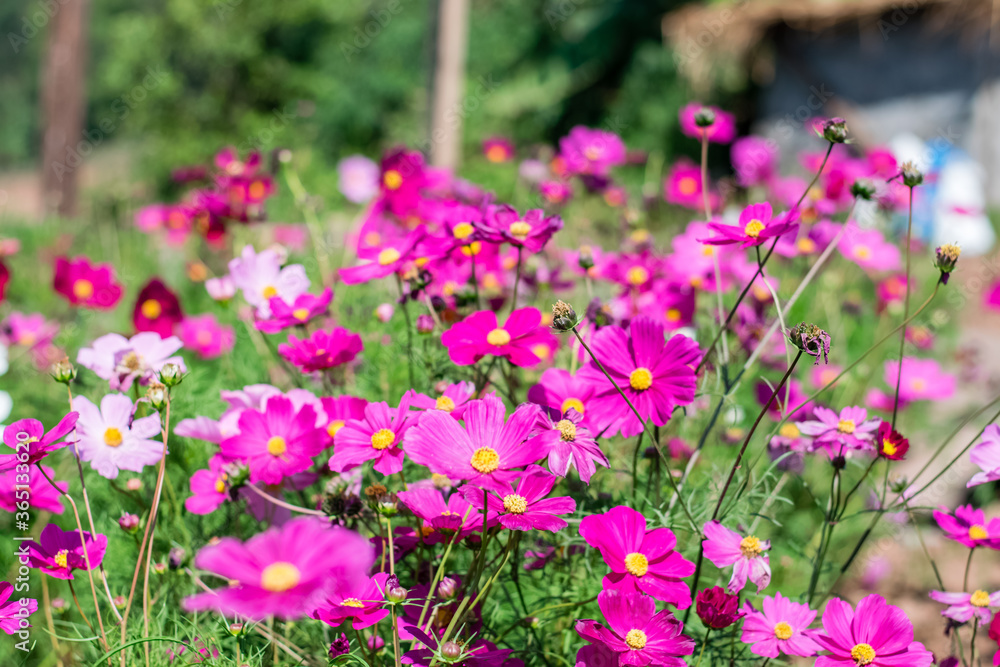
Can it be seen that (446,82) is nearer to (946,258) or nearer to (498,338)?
(498,338)

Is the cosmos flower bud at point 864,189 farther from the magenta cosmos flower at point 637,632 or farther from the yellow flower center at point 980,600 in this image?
the magenta cosmos flower at point 637,632

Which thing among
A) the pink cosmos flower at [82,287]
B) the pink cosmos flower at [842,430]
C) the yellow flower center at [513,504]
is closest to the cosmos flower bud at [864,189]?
the pink cosmos flower at [842,430]

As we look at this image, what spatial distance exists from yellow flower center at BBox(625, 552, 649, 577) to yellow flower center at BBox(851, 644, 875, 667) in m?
0.21

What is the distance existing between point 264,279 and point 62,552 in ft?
1.56

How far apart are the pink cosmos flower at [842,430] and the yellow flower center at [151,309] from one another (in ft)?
3.88

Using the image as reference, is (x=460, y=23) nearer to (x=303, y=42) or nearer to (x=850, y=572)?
(x=850, y=572)

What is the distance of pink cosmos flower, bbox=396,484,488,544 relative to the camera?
0.70 metres

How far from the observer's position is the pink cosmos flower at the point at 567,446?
2.28ft

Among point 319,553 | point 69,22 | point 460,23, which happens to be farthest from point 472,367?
point 69,22

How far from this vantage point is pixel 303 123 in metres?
9.77

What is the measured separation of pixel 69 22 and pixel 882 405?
499cm

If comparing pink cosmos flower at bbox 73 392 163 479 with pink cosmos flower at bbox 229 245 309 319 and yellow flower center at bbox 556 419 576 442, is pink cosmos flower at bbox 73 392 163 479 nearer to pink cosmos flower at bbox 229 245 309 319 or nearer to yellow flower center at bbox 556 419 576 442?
pink cosmos flower at bbox 229 245 309 319

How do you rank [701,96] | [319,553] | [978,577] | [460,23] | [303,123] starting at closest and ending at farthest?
1. [319,553]
2. [978,577]
3. [460,23]
4. [701,96]
5. [303,123]

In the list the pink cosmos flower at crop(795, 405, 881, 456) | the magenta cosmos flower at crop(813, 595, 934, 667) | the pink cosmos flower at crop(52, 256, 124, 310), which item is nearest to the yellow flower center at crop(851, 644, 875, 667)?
the magenta cosmos flower at crop(813, 595, 934, 667)
